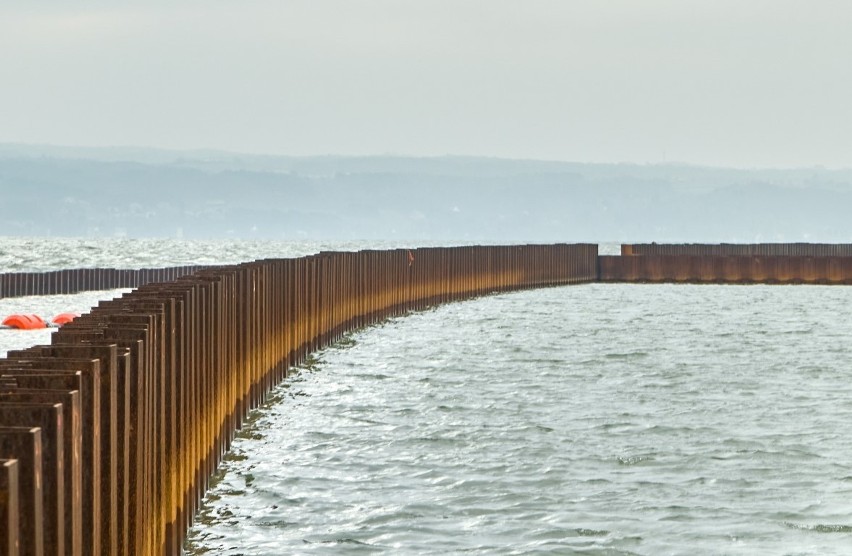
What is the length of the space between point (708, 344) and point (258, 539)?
20180 mm

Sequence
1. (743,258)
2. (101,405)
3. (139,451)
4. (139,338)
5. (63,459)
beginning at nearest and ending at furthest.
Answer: (63,459) → (101,405) → (139,451) → (139,338) → (743,258)

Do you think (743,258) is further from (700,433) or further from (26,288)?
(700,433)

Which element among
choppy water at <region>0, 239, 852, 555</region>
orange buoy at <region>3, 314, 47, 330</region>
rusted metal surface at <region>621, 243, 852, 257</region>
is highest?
rusted metal surface at <region>621, 243, 852, 257</region>

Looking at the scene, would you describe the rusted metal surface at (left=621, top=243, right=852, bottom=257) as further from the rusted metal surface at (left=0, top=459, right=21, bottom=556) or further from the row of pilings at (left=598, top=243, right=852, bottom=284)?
the rusted metal surface at (left=0, top=459, right=21, bottom=556)

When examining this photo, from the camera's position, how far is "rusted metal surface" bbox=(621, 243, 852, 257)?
2785 inches

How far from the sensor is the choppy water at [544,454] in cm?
1052

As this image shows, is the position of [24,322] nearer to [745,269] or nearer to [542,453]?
[542,453]

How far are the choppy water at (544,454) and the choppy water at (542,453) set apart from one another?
3cm

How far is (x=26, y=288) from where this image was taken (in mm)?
39844

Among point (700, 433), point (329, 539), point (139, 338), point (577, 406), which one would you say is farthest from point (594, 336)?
point (139, 338)

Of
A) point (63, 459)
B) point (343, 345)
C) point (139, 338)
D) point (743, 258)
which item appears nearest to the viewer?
point (63, 459)

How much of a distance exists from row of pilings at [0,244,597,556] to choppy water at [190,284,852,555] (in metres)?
0.59

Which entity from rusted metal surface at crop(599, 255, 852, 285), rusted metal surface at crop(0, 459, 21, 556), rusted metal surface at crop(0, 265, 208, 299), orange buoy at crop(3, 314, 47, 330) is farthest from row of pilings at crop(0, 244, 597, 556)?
rusted metal surface at crop(599, 255, 852, 285)

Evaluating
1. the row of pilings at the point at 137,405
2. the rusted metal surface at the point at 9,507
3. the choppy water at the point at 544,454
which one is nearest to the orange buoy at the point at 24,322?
the choppy water at the point at 544,454
